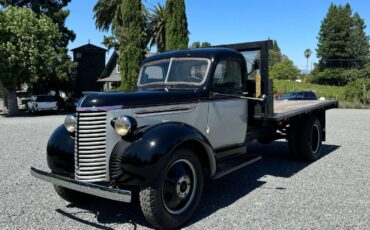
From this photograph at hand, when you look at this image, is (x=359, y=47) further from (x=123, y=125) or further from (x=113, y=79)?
(x=123, y=125)

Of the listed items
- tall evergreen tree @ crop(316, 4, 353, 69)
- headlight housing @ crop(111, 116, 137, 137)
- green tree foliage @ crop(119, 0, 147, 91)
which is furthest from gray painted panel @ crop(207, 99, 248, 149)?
tall evergreen tree @ crop(316, 4, 353, 69)

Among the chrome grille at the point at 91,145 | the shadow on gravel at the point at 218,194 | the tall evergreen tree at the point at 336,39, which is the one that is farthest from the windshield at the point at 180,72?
the tall evergreen tree at the point at 336,39

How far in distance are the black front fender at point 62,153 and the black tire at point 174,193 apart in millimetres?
1227

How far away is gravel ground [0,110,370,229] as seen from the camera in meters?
4.29

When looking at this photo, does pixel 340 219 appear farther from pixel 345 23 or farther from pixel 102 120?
pixel 345 23

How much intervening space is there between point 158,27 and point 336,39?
2114 inches

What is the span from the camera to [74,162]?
177 inches

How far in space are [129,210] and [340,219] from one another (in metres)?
2.67

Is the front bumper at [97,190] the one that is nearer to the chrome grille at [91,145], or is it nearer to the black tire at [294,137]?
the chrome grille at [91,145]

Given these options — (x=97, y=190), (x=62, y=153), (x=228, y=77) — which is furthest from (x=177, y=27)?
(x=97, y=190)

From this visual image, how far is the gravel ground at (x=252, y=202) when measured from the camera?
4.29m

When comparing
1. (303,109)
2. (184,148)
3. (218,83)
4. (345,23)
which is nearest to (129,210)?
(184,148)

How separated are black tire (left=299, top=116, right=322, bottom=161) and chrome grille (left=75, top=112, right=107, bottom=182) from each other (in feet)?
15.5

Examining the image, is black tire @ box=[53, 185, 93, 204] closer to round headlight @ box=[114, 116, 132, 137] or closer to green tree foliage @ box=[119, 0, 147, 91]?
round headlight @ box=[114, 116, 132, 137]
